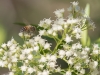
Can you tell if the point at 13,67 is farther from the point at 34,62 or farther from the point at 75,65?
the point at 75,65

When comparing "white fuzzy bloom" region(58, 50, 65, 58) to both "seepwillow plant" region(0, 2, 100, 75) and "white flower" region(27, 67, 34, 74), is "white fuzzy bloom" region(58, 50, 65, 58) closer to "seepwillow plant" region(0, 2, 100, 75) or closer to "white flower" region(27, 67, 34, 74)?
"seepwillow plant" region(0, 2, 100, 75)

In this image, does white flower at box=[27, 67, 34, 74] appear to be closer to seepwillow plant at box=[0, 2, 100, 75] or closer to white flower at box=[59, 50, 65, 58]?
seepwillow plant at box=[0, 2, 100, 75]

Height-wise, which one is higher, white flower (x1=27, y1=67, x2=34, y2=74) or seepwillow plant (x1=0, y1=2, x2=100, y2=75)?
seepwillow plant (x1=0, y1=2, x2=100, y2=75)

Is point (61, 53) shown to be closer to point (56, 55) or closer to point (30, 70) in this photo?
point (56, 55)

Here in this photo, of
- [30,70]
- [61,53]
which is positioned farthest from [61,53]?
[30,70]

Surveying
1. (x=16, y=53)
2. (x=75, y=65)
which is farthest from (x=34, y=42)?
(x=75, y=65)

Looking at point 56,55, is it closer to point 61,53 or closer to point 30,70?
point 61,53

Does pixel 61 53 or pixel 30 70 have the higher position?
pixel 61 53

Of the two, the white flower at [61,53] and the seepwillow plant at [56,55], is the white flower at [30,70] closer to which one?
the seepwillow plant at [56,55]

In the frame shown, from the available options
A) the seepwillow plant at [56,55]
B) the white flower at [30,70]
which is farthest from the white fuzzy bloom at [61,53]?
the white flower at [30,70]

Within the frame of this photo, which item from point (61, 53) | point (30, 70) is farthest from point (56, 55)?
point (30, 70)

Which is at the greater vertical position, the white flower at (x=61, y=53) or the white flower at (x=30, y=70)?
the white flower at (x=61, y=53)

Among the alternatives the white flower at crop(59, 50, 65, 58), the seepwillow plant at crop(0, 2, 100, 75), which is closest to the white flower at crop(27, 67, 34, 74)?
the seepwillow plant at crop(0, 2, 100, 75)
